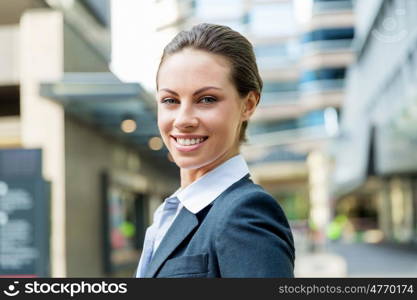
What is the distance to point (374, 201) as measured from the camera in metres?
42.2

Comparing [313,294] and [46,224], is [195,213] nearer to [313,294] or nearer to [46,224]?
[313,294]

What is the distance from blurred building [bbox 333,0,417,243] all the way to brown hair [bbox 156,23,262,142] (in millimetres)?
10625

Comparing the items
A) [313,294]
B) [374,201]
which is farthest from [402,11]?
[374,201]

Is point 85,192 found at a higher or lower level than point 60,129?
lower

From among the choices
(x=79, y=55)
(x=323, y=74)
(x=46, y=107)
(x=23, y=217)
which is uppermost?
(x=323, y=74)

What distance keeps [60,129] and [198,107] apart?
223 inches

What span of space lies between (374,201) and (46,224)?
38.6 metres

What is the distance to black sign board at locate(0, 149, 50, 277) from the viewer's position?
5.20m

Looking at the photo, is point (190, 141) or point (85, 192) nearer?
point (190, 141)

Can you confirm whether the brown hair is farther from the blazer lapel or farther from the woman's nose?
the blazer lapel

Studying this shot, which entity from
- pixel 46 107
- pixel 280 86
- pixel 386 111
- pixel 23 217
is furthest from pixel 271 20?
pixel 23 217

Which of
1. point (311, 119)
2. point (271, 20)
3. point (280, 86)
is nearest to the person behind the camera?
point (271, 20)

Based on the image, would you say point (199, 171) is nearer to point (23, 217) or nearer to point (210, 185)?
point (210, 185)

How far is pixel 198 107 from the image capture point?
41.6 inches
